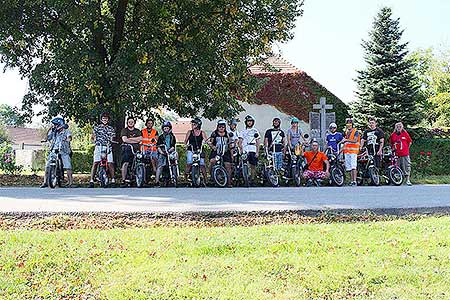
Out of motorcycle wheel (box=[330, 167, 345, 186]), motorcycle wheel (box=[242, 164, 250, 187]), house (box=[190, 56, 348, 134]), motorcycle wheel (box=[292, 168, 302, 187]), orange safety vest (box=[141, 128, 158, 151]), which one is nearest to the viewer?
orange safety vest (box=[141, 128, 158, 151])

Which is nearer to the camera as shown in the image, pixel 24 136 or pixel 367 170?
pixel 367 170

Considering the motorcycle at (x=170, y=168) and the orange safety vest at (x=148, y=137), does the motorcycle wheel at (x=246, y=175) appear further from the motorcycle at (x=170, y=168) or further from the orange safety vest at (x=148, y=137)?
the orange safety vest at (x=148, y=137)

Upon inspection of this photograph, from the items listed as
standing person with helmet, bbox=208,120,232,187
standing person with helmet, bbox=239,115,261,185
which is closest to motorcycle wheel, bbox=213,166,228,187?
standing person with helmet, bbox=208,120,232,187

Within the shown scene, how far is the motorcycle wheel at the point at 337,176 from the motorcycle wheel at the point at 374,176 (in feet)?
2.78

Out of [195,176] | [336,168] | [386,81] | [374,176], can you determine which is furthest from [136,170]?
[386,81]

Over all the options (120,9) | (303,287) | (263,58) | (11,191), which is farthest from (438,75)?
(303,287)

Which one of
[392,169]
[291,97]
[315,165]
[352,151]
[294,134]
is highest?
[291,97]

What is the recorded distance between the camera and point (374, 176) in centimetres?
1486

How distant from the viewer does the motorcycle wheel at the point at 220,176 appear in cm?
1359

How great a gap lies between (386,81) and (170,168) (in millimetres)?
17237

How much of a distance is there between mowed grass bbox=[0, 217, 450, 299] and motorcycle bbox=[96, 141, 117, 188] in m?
6.21

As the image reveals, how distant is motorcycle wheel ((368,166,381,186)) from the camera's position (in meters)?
14.8

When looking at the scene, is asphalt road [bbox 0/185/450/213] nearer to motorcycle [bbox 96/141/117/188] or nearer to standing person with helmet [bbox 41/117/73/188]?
A: motorcycle [bbox 96/141/117/188]

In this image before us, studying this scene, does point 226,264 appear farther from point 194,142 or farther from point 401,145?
point 401,145
